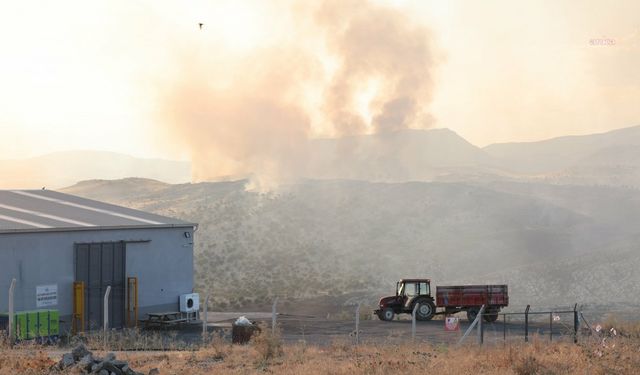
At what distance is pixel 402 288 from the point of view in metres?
37.0

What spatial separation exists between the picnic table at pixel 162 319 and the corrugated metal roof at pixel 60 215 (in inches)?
130

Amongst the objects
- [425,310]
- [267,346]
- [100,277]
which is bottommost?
[425,310]

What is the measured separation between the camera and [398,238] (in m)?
73.8

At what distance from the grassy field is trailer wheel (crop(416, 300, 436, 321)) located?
11.7 metres

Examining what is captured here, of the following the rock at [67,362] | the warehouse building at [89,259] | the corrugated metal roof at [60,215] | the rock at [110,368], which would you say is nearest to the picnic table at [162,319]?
the warehouse building at [89,259]

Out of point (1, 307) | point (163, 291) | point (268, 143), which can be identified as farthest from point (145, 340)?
point (268, 143)

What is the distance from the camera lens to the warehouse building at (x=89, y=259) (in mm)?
28344

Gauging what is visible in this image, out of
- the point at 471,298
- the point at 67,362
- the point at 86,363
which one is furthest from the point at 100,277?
the point at 471,298

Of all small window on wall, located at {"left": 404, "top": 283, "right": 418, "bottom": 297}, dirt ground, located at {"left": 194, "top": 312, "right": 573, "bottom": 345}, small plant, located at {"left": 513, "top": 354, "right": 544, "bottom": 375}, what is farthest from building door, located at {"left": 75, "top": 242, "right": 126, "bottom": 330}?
small plant, located at {"left": 513, "top": 354, "right": 544, "bottom": 375}

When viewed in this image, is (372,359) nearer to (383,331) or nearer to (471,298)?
(383,331)

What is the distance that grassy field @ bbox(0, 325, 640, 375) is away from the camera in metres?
18.5

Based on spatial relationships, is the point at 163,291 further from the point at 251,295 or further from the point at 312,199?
the point at 312,199

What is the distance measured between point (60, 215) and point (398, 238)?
44749 millimetres

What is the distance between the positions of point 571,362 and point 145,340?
12958mm
